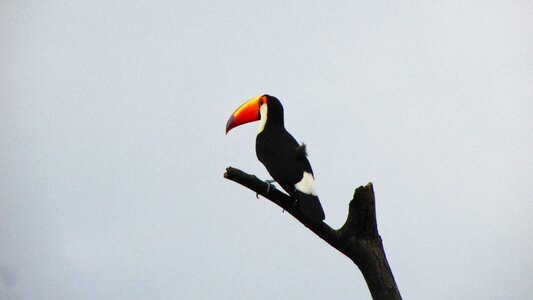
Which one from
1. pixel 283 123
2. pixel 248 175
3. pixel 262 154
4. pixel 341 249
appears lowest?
pixel 341 249

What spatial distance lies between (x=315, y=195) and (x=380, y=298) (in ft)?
3.54

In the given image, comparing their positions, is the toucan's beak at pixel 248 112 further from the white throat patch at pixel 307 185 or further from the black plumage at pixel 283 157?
the white throat patch at pixel 307 185

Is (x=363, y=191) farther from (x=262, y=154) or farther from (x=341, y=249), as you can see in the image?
(x=262, y=154)

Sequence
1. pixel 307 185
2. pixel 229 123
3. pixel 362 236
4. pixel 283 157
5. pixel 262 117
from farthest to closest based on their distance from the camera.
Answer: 1. pixel 229 123
2. pixel 262 117
3. pixel 283 157
4. pixel 307 185
5. pixel 362 236

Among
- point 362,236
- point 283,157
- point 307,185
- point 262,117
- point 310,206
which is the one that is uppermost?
point 262,117

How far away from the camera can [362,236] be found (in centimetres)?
549

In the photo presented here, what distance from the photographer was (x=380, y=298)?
5336 mm

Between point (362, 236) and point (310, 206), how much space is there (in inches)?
20.2

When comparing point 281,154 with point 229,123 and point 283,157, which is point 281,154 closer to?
point 283,157

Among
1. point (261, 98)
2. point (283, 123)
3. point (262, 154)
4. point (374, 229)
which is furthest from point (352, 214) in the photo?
point (261, 98)

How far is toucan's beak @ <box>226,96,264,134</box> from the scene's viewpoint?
784 cm

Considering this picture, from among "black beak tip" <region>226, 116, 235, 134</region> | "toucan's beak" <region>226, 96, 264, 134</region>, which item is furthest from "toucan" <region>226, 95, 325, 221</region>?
"black beak tip" <region>226, 116, 235, 134</region>

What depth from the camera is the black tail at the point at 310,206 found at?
18.2 feet

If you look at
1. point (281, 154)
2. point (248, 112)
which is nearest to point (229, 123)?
point (248, 112)
